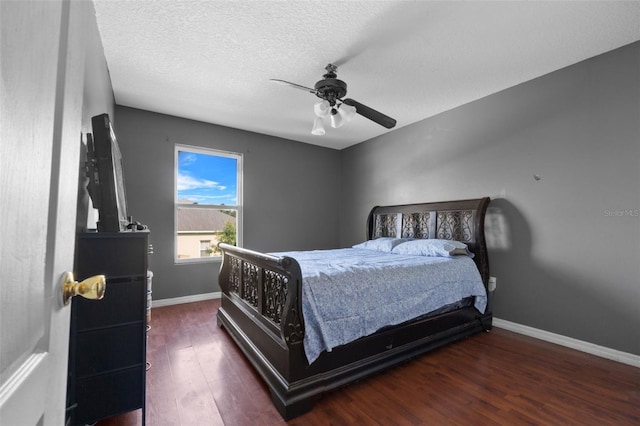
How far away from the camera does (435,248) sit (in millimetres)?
3041

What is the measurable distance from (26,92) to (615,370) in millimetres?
3582

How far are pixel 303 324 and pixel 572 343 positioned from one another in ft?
8.70

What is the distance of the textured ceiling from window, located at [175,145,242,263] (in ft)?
3.11

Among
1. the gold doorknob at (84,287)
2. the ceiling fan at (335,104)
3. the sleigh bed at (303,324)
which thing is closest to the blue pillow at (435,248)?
the sleigh bed at (303,324)

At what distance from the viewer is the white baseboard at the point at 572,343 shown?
2.32 m

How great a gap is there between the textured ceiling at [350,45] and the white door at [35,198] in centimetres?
181

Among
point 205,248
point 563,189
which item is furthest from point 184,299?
point 563,189

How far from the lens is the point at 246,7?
196 cm

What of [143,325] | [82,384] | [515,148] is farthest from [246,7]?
[515,148]

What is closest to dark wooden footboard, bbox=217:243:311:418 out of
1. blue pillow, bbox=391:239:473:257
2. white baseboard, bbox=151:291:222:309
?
white baseboard, bbox=151:291:222:309

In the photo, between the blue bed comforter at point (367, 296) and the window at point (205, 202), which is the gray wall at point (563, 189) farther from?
the window at point (205, 202)

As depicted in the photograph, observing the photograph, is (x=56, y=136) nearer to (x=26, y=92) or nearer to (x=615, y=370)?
(x=26, y=92)

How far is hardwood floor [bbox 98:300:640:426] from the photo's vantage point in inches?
65.3

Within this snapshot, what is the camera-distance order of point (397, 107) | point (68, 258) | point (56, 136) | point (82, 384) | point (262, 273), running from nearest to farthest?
1. point (56, 136)
2. point (68, 258)
3. point (82, 384)
4. point (262, 273)
5. point (397, 107)
